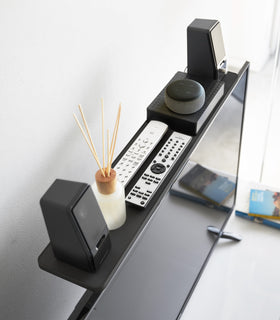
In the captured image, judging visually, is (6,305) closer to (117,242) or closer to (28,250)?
(28,250)

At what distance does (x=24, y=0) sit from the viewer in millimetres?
826

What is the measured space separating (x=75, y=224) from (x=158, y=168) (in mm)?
367

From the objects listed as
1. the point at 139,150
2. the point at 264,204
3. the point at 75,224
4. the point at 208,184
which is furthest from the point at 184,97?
the point at 264,204

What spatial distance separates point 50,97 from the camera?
975 millimetres

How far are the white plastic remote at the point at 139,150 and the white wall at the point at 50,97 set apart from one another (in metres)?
0.15

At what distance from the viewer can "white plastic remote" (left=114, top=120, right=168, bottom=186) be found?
1046 millimetres

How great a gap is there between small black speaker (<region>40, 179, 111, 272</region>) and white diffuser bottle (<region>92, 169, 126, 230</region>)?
0.06 meters

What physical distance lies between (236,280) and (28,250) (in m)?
0.88

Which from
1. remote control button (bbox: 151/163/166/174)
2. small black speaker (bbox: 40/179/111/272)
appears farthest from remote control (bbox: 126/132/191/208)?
small black speaker (bbox: 40/179/111/272)

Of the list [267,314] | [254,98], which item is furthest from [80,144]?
[254,98]

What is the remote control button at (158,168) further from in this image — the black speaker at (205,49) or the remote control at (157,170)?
the black speaker at (205,49)

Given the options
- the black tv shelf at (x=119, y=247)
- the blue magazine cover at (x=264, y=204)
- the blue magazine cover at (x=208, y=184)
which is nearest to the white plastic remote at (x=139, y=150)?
the black tv shelf at (x=119, y=247)

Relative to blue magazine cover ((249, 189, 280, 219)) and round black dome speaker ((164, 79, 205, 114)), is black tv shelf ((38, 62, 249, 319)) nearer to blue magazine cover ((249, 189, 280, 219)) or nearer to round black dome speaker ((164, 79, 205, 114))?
round black dome speaker ((164, 79, 205, 114))

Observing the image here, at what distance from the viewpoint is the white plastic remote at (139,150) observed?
1.05 metres
